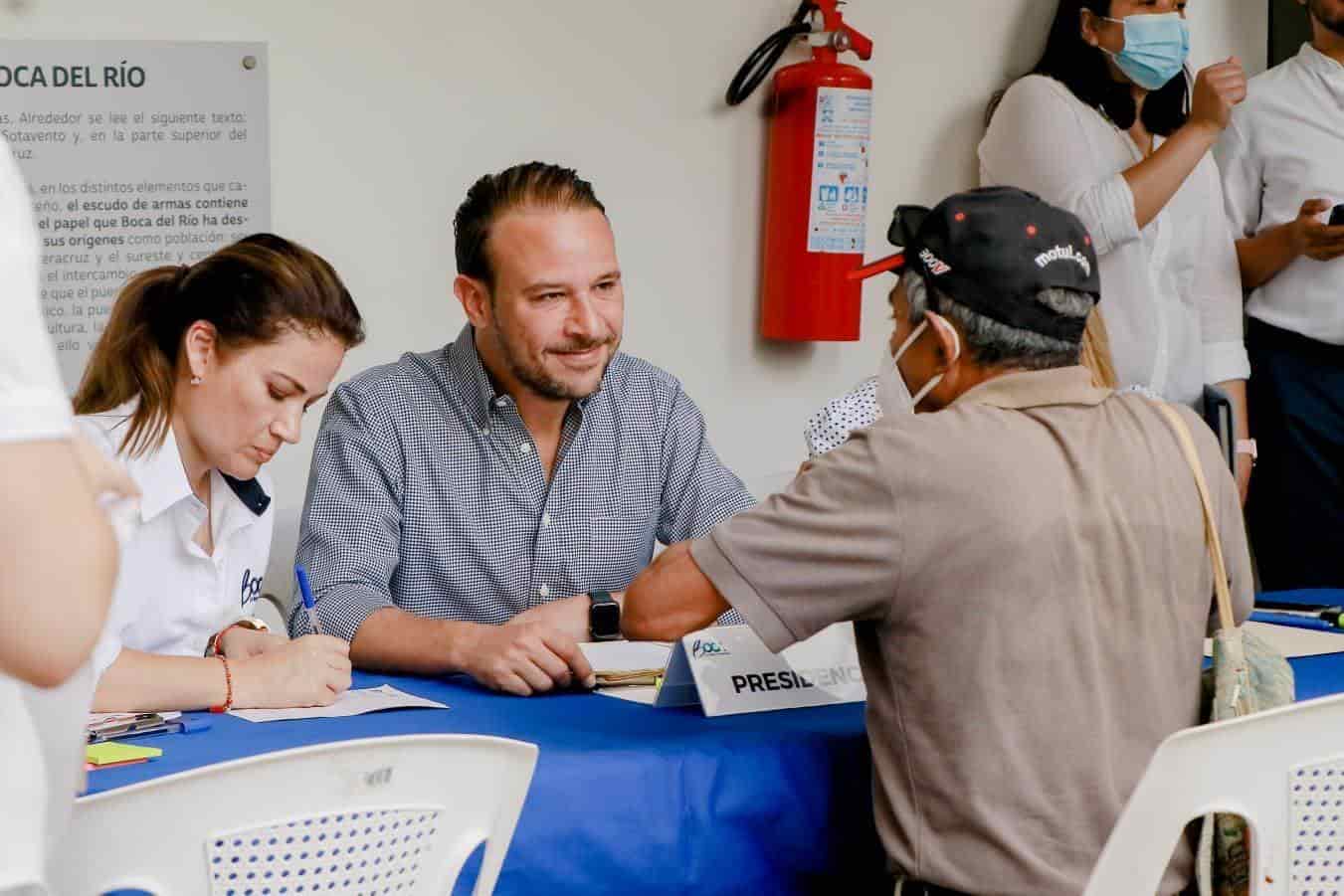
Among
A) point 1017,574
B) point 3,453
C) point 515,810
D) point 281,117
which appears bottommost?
point 515,810

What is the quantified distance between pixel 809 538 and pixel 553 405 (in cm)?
93

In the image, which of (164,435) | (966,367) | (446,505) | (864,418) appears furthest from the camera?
(864,418)

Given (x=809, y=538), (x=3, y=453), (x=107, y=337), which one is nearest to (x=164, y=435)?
(x=107, y=337)

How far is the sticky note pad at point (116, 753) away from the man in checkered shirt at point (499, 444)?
669 millimetres

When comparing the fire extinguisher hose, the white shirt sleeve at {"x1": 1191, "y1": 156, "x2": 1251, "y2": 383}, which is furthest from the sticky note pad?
the white shirt sleeve at {"x1": 1191, "y1": 156, "x2": 1251, "y2": 383}

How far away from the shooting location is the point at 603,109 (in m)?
3.67

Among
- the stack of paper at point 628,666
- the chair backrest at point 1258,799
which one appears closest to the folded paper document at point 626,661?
the stack of paper at point 628,666

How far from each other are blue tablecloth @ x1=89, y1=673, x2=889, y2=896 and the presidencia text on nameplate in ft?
5.43

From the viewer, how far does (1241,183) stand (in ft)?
12.6

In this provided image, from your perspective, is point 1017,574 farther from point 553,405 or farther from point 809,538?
point 553,405

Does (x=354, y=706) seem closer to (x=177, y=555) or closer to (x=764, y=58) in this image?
(x=177, y=555)

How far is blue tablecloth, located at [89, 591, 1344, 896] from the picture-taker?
1.60 m

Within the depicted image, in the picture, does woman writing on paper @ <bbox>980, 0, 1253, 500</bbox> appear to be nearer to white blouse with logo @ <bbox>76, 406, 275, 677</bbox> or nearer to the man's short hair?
the man's short hair

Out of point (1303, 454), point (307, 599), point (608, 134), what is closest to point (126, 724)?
point (307, 599)
